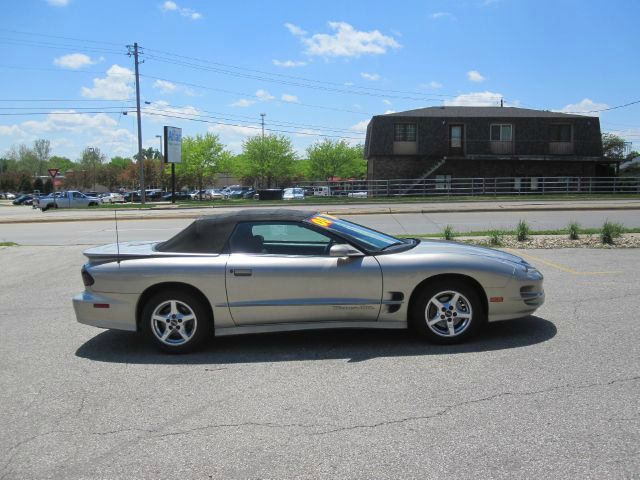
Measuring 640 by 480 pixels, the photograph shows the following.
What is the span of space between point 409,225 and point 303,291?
46.0 feet

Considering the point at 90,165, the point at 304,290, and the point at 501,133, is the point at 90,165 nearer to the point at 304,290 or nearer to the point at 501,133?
the point at 501,133

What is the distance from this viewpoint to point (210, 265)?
528 cm

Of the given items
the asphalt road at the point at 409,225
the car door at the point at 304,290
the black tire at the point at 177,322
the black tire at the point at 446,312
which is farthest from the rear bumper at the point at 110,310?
the asphalt road at the point at 409,225

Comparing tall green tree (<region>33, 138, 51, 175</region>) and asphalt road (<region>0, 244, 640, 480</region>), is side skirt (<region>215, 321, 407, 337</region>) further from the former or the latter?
tall green tree (<region>33, 138, 51, 175</region>)

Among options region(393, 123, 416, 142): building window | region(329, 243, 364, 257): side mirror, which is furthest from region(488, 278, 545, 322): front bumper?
region(393, 123, 416, 142): building window

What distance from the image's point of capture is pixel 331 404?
4.05 metres

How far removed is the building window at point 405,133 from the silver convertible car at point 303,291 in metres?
39.1

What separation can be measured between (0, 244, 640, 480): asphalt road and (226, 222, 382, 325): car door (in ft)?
1.21

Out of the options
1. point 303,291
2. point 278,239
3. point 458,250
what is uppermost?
point 278,239

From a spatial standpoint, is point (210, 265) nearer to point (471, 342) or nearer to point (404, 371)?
point (404, 371)

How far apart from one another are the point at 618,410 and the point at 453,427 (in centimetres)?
115

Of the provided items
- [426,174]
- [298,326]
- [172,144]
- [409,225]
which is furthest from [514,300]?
[172,144]

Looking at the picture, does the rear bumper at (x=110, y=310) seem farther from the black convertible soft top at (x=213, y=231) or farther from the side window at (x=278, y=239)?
the side window at (x=278, y=239)

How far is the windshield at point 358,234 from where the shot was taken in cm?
548
